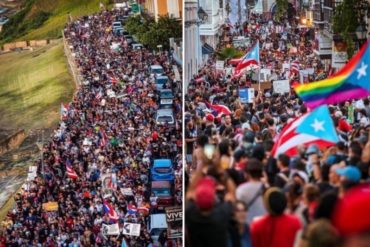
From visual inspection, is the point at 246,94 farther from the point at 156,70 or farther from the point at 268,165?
the point at 156,70

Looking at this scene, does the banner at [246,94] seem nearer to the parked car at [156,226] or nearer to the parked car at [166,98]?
the parked car at [156,226]

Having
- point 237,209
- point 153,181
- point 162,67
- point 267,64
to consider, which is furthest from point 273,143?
point 162,67

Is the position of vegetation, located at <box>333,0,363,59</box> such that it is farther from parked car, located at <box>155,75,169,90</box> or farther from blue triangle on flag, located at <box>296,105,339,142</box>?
parked car, located at <box>155,75,169,90</box>

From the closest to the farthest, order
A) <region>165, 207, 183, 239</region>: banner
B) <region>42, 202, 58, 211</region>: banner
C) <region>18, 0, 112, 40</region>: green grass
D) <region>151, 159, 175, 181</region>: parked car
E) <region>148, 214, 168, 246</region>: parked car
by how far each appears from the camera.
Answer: <region>165, 207, 183, 239</region>: banner < <region>148, 214, 168, 246</region>: parked car < <region>151, 159, 175, 181</region>: parked car < <region>42, 202, 58, 211</region>: banner < <region>18, 0, 112, 40</region>: green grass

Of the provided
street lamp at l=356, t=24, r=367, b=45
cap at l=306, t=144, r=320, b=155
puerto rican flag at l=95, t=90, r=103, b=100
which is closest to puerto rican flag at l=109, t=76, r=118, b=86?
puerto rican flag at l=95, t=90, r=103, b=100

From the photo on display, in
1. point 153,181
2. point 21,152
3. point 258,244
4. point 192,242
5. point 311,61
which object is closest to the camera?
point 258,244

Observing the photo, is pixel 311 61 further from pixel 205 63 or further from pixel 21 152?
pixel 21 152
